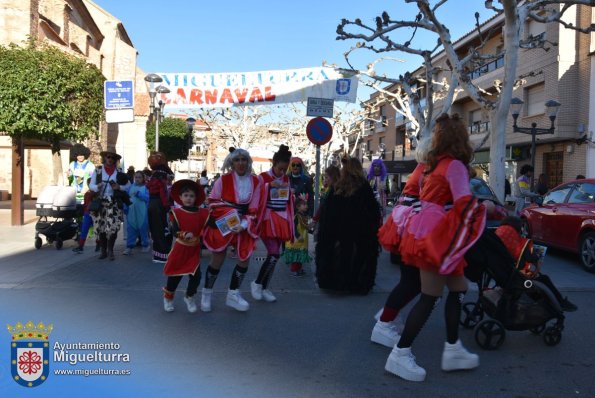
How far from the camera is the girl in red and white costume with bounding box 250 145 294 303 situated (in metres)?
5.62

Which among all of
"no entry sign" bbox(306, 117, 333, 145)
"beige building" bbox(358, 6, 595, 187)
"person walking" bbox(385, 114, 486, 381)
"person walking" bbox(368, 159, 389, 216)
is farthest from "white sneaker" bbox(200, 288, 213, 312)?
"beige building" bbox(358, 6, 595, 187)

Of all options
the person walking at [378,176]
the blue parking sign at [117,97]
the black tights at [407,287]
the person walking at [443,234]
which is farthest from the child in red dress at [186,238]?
the blue parking sign at [117,97]

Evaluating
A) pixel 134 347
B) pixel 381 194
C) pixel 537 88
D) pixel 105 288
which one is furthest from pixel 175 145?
pixel 134 347

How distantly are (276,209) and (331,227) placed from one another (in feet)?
2.57

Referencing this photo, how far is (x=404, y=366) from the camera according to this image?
142 inches

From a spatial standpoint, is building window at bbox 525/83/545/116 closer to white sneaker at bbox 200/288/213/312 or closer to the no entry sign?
the no entry sign

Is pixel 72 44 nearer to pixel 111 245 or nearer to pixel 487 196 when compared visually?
pixel 111 245

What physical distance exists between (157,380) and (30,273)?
453cm

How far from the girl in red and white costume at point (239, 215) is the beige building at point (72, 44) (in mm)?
7615

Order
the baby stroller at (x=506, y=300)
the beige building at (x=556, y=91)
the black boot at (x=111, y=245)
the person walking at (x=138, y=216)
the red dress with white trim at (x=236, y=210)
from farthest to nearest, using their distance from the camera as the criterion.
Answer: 1. the beige building at (x=556, y=91)
2. the person walking at (x=138, y=216)
3. the black boot at (x=111, y=245)
4. the red dress with white trim at (x=236, y=210)
5. the baby stroller at (x=506, y=300)

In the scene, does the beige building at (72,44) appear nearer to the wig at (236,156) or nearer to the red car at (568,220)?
the wig at (236,156)

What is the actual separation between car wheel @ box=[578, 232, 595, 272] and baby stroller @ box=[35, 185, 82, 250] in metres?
8.75

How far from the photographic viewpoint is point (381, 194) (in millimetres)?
10531

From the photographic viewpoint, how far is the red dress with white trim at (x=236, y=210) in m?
5.17
